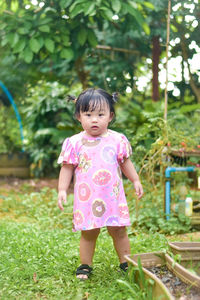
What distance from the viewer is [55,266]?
9.51 ft

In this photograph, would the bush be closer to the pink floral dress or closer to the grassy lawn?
the grassy lawn

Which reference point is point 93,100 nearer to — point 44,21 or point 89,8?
point 89,8

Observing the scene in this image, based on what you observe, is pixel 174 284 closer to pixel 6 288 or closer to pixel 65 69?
pixel 6 288

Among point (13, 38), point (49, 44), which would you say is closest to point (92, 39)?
point (49, 44)

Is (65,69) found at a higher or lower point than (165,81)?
higher

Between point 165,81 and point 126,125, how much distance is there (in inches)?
113

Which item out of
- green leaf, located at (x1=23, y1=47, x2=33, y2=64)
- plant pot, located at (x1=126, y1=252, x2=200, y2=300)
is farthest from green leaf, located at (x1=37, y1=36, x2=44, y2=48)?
plant pot, located at (x1=126, y1=252, x2=200, y2=300)

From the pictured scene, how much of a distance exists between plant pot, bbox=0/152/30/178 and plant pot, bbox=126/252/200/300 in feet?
20.2

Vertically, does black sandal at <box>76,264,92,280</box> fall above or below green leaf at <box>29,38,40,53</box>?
below

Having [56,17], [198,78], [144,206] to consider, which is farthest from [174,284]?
[56,17]

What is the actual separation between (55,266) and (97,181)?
70 cm

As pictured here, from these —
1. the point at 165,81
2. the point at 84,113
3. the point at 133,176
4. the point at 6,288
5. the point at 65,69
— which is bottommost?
the point at 6,288

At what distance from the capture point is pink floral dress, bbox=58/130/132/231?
2.61m

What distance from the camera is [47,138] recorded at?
7.90 m
